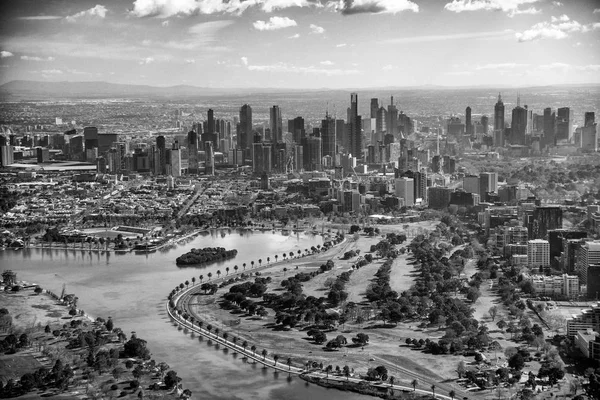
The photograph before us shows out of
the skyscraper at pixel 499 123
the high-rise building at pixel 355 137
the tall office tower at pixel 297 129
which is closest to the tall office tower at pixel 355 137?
the high-rise building at pixel 355 137

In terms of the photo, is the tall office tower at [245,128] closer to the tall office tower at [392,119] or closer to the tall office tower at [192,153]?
the tall office tower at [192,153]

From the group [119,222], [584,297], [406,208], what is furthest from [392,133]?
[584,297]

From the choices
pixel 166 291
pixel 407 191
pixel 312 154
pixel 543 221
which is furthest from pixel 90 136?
pixel 543 221

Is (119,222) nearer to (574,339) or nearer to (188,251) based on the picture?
(188,251)

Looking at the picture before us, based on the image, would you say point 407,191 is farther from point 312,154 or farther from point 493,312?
point 493,312

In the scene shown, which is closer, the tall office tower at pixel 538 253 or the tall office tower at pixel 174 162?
the tall office tower at pixel 538 253

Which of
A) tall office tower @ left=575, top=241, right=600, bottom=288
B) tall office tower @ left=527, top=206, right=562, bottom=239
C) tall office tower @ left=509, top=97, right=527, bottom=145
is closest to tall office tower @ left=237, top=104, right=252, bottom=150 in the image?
tall office tower @ left=509, top=97, right=527, bottom=145
